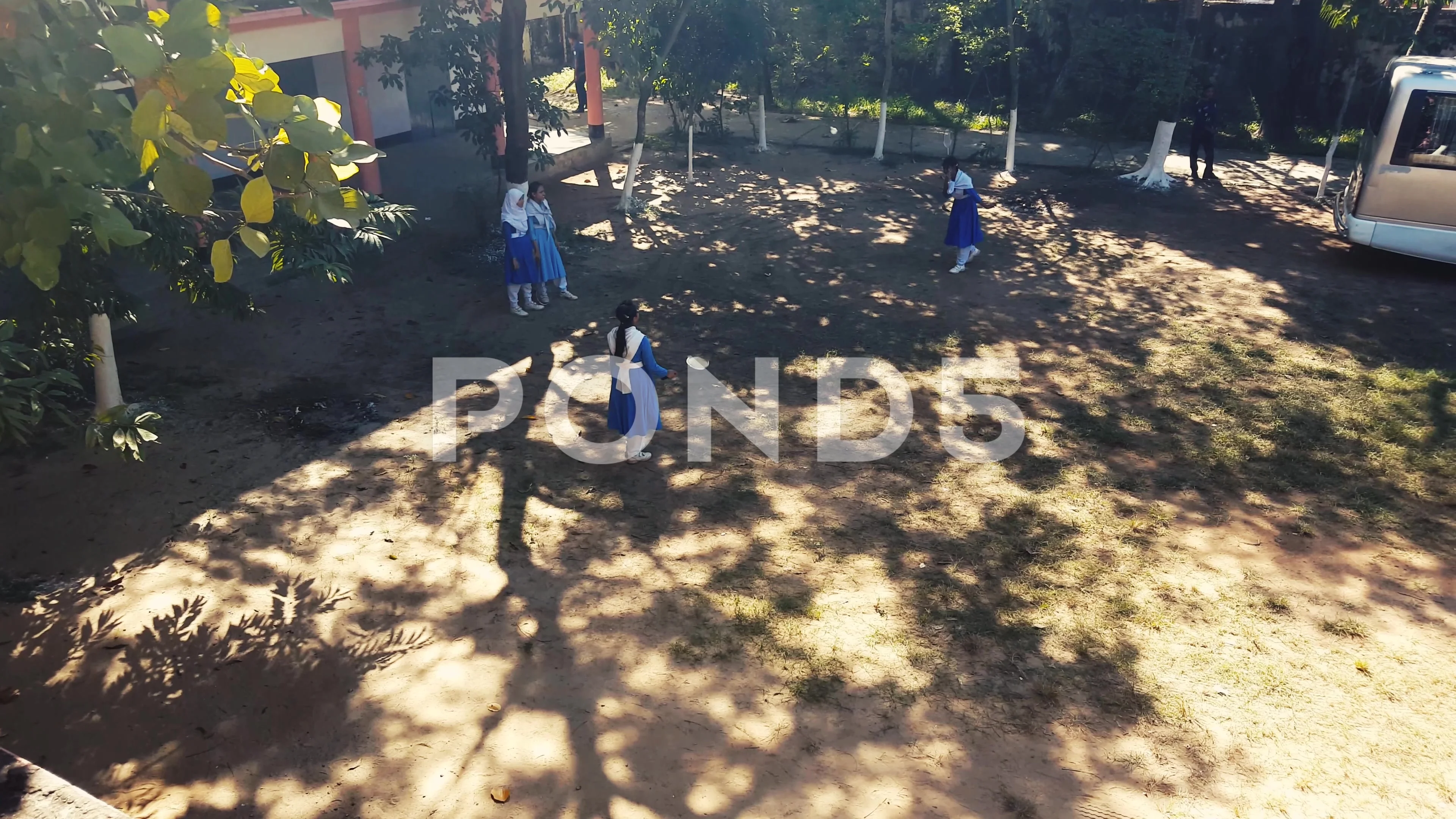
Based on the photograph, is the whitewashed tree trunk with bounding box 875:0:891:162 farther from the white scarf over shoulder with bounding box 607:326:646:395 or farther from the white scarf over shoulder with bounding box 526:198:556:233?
the white scarf over shoulder with bounding box 607:326:646:395

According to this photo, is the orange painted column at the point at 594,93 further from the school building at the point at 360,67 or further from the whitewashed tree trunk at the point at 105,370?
the whitewashed tree trunk at the point at 105,370

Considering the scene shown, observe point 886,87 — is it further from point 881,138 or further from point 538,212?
point 538,212

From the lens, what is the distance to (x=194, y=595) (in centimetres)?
578

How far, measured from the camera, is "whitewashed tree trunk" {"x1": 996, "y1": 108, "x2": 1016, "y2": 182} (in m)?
15.6

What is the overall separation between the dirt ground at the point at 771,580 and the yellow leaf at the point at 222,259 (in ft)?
8.32

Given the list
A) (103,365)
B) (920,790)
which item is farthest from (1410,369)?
(103,365)

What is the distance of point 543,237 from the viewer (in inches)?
419

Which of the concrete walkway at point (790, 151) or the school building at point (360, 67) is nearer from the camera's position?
the school building at point (360, 67)

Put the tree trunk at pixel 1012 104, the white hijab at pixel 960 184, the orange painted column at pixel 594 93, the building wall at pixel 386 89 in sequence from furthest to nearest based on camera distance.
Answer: the orange painted column at pixel 594 93 → the tree trunk at pixel 1012 104 → the building wall at pixel 386 89 → the white hijab at pixel 960 184

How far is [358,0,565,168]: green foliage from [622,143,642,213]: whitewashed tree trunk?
112cm

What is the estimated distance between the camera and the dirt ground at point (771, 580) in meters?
4.59

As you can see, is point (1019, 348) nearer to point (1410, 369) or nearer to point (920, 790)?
point (1410, 369)

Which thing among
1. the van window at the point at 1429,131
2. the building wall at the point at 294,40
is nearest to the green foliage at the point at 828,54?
the building wall at the point at 294,40

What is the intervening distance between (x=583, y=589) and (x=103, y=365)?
4308mm
